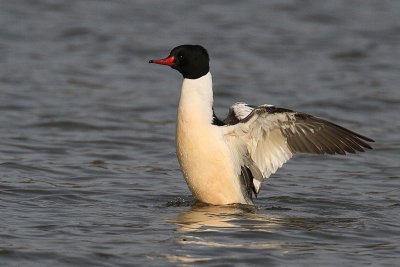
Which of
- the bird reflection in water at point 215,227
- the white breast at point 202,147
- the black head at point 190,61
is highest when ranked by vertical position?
the black head at point 190,61

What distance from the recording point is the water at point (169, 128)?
873 centimetres

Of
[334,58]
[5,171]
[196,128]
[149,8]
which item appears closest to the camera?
[196,128]

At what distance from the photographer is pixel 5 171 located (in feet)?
38.3

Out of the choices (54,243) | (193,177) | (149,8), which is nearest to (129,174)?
(193,177)

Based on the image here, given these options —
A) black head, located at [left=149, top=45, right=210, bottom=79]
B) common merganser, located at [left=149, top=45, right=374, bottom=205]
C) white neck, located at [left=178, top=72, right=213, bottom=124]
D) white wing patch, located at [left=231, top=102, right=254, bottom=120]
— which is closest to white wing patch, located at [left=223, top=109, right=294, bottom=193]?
common merganser, located at [left=149, top=45, right=374, bottom=205]

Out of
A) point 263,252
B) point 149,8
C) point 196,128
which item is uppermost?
point 149,8

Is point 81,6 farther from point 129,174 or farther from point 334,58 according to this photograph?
point 129,174

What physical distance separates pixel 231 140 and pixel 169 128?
470 centimetres

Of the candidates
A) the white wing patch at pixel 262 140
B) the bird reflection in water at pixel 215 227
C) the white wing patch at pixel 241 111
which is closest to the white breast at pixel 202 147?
the white wing patch at pixel 262 140

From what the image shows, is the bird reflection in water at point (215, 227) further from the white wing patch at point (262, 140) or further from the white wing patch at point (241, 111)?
the white wing patch at point (241, 111)

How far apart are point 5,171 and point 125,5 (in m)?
11.0

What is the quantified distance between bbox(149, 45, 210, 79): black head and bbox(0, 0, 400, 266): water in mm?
1259

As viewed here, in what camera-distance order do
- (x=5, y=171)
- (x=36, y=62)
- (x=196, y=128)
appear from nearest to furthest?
(x=196, y=128) < (x=5, y=171) < (x=36, y=62)

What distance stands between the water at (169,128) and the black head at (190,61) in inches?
49.6
